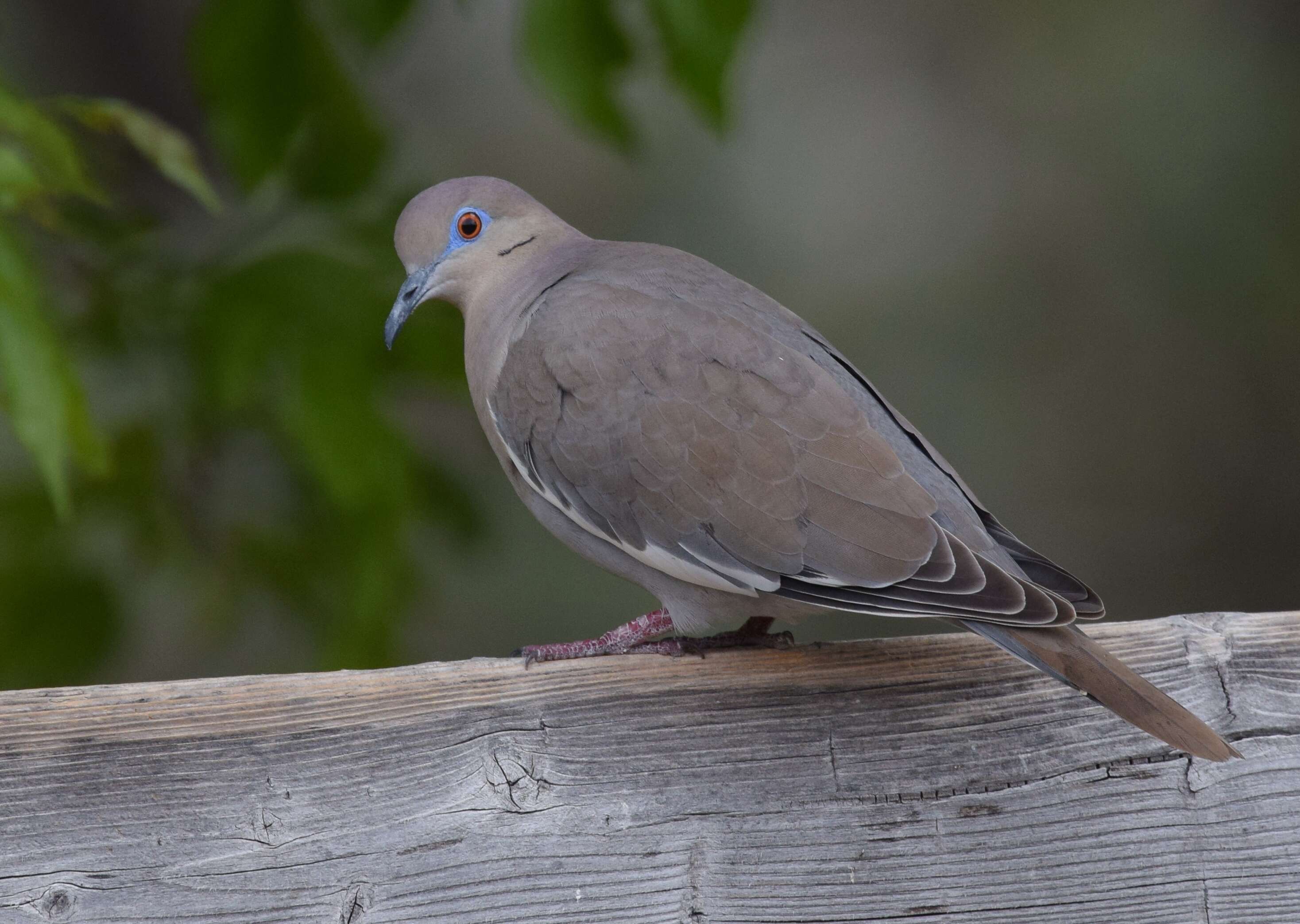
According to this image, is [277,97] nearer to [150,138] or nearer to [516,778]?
[150,138]

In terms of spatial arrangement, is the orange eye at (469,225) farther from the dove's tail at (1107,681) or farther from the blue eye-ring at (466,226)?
the dove's tail at (1107,681)

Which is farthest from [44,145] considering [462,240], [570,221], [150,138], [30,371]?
[570,221]

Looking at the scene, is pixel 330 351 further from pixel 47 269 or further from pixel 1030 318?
pixel 1030 318

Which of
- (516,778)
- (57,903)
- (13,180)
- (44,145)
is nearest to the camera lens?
(57,903)

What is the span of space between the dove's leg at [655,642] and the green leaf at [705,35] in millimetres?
763

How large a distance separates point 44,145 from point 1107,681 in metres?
1.48

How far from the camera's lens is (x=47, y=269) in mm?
2424

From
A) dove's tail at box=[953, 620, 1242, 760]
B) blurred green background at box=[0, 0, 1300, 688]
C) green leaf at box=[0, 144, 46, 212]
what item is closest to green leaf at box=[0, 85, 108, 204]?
blurred green background at box=[0, 0, 1300, 688]

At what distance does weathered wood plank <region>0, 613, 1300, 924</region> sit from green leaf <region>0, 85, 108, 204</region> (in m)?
0.71

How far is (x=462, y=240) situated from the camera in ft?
7.36

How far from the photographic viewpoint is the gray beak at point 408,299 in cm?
213

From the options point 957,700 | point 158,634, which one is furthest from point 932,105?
point 957,700

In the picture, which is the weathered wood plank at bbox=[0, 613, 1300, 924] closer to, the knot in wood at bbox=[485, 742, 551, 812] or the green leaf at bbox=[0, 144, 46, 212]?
the knot in wood at bbox=[485, 742, 551, 812]

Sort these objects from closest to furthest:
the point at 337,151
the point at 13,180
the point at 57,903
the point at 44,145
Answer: the point at 57,903 < the point at 13,180 < the point at 44,145 < the point at 337,151
